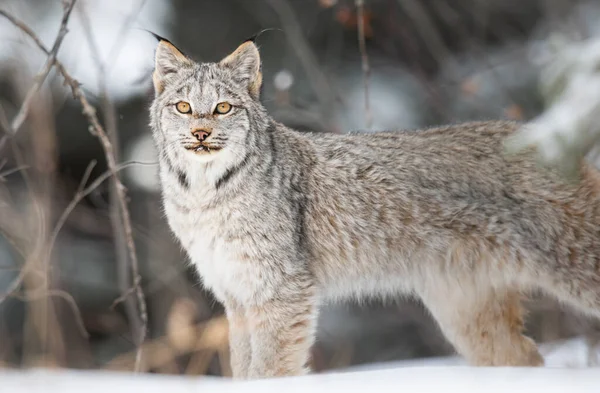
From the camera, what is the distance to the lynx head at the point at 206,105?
4.96 metres

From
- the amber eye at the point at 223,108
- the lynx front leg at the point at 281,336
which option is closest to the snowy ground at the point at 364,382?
the lynx front leg at the point at 281,336

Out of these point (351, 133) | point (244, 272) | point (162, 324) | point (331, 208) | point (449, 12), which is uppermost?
point (449, 12)

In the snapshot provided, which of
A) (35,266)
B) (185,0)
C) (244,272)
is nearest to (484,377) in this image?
(244,272)

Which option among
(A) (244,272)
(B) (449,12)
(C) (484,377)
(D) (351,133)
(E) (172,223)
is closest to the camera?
(C) (484,377)

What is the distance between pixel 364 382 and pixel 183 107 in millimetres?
2090

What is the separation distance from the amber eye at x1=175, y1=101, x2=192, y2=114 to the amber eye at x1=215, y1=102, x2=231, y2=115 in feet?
0.52

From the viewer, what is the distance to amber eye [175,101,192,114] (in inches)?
200

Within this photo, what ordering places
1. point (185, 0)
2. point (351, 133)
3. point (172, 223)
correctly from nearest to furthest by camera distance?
point (172, 223), point (351, 133), point (185, 0)

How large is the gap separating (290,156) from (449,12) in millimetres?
6915

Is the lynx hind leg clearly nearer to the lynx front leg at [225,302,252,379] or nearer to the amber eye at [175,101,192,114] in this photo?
the lynx front leg at [225,302,252,379]

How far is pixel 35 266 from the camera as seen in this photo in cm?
530

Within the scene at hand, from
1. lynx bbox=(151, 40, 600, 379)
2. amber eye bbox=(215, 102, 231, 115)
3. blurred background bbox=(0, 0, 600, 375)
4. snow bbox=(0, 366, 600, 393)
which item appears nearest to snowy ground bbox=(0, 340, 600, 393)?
snow bbox=(0, 366, 600, 393)

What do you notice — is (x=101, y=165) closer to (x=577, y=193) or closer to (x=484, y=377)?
(x=577, y=193)

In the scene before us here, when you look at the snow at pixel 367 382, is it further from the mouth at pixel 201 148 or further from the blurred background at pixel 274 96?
the blurred background at pixel 274 96
